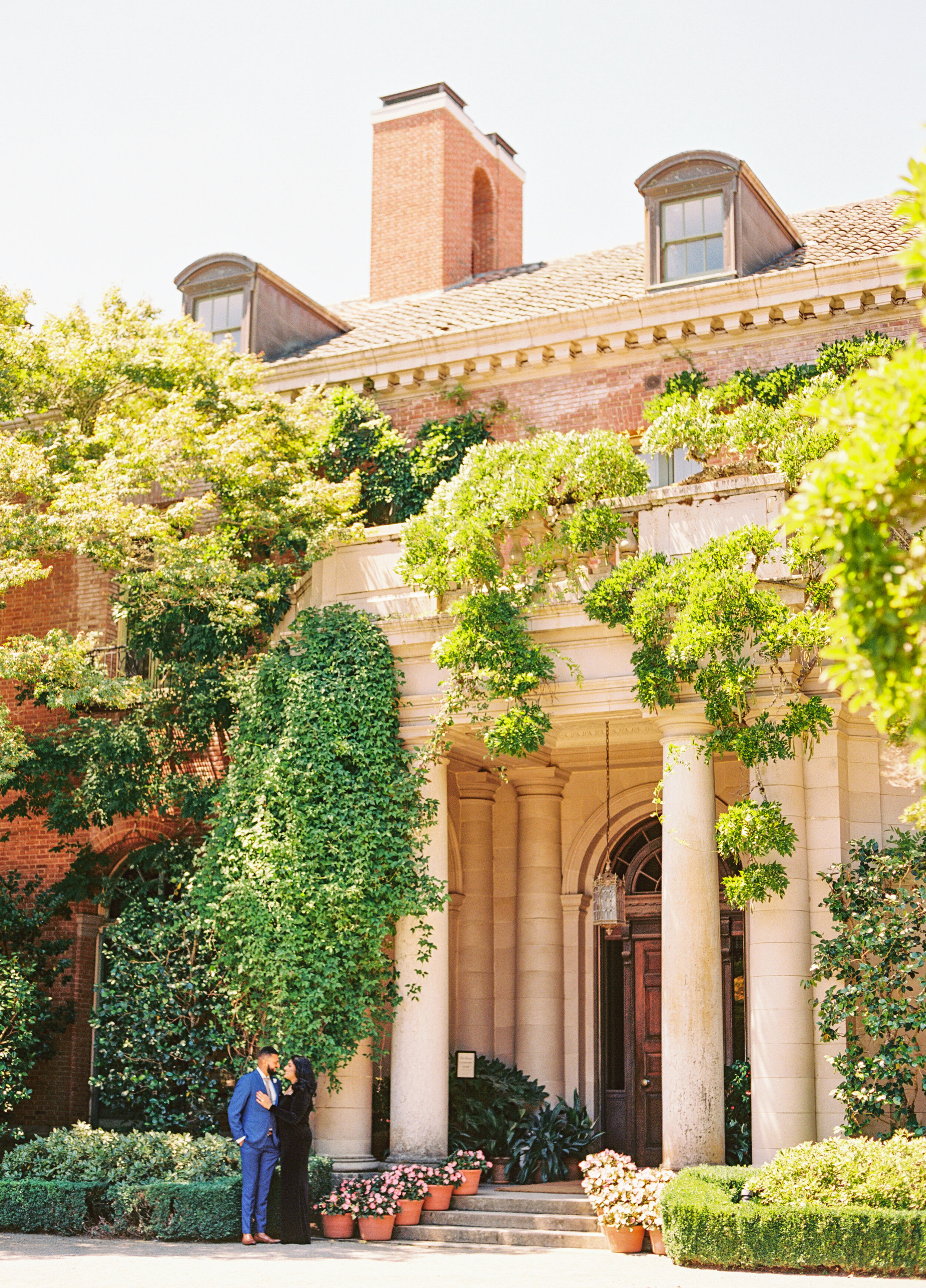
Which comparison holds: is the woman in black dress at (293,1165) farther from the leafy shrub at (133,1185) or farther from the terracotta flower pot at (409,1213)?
the terracotta flower pot at (409,1213)

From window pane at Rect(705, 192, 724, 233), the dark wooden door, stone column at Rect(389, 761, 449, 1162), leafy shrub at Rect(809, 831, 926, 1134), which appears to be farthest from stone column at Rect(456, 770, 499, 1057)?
window pane at Rect(705, 192, 724, 233)

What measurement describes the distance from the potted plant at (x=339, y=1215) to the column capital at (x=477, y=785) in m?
6.54

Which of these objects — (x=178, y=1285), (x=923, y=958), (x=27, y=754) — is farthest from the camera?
(x=27, y=754)

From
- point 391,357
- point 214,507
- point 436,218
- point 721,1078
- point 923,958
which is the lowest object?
point 721,1078

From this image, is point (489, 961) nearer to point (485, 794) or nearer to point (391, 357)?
point (485, 794)

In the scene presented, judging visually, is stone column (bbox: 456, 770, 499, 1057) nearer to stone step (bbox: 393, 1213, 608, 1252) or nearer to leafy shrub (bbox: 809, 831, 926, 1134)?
stone step (bbox: 393, 1213, 608, 1252)

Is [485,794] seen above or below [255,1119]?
above

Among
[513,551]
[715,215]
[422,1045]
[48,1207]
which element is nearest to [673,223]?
[715,215]

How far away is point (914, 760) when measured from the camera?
17.7ft

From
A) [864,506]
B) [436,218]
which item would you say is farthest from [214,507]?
[864,506]

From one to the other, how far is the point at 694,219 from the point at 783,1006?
10856 mm

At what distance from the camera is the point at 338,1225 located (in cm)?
1367

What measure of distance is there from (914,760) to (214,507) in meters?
15.5

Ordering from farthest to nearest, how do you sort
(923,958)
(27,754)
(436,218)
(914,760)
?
(436,218), (27,754), (923,958), (914,760)
